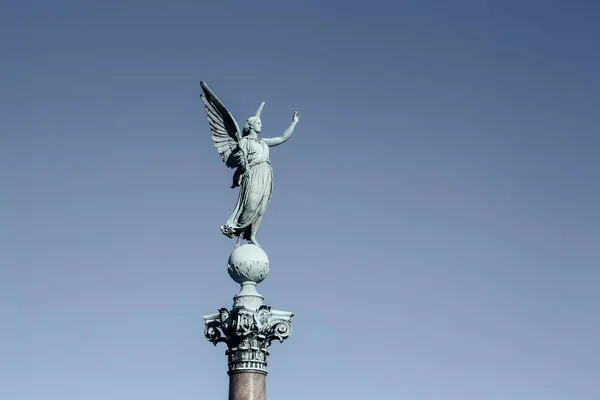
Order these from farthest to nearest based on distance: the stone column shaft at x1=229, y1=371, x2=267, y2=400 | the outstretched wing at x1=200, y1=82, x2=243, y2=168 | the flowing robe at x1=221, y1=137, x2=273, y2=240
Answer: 1. the outstretched wing at x1=200, y1=82, x2=243, y2=168
2. the flowing robe at x1=221, y1=137, x2=273, y2=240
3. the stone column shaft at x1=229, y1=371, x2=267, y2=400

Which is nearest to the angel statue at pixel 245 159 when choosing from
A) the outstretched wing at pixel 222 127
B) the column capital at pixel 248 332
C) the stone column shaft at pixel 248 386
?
the outstretched wing at pixel 222 127

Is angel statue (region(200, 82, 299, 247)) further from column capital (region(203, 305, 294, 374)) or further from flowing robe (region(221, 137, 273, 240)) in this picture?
column capital (region(203, 305, 294, 374))

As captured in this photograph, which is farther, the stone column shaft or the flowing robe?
the flowing robe

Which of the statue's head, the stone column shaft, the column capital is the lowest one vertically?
the stone column shaft

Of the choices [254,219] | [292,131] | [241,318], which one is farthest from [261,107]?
[241,318]

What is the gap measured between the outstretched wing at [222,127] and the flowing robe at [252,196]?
79cm

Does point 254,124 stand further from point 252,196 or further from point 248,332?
point 248,332

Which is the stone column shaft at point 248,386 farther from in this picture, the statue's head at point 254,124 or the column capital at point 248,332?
the statue's head at point 254,124

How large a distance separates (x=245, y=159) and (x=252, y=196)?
1116 mm

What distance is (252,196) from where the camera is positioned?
3241cm

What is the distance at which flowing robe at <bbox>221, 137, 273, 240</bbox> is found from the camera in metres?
32.3

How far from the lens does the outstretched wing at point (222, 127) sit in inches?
1324

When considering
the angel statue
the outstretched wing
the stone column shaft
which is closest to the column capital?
the stone column shaft

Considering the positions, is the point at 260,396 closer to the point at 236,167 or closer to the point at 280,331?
the point at 280,331
